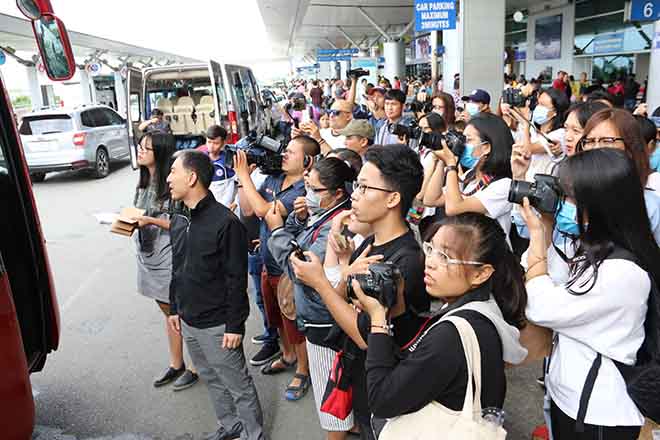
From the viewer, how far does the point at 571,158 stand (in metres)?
1.88

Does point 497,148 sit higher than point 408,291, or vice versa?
point 497,148

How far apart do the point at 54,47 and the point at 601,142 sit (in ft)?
9.73

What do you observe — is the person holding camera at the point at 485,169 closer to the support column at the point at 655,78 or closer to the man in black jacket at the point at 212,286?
the man in black jacket at the point at 212,286

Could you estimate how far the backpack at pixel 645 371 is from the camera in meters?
1.69

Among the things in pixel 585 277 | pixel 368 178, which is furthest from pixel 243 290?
pixel 585 277

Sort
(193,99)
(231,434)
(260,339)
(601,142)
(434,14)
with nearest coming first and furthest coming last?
(601,142) < (231,434) < (260,339) < (434,14) < (193,99)

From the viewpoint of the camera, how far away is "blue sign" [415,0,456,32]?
868cm

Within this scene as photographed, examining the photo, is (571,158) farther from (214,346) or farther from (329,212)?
(214,346)

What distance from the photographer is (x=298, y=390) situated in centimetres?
362

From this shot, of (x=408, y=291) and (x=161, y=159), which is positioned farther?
(x=161, y=159)

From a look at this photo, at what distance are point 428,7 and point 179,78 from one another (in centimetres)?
483

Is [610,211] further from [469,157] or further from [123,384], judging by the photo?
[123,384]

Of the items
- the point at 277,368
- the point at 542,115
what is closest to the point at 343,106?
the point at 542,115

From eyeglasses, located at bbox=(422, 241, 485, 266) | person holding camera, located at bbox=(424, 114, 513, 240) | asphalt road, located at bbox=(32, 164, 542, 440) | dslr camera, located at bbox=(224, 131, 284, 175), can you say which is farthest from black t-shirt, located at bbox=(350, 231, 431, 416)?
dslr camera, located at bbox=(224, 131, 284, 175)
